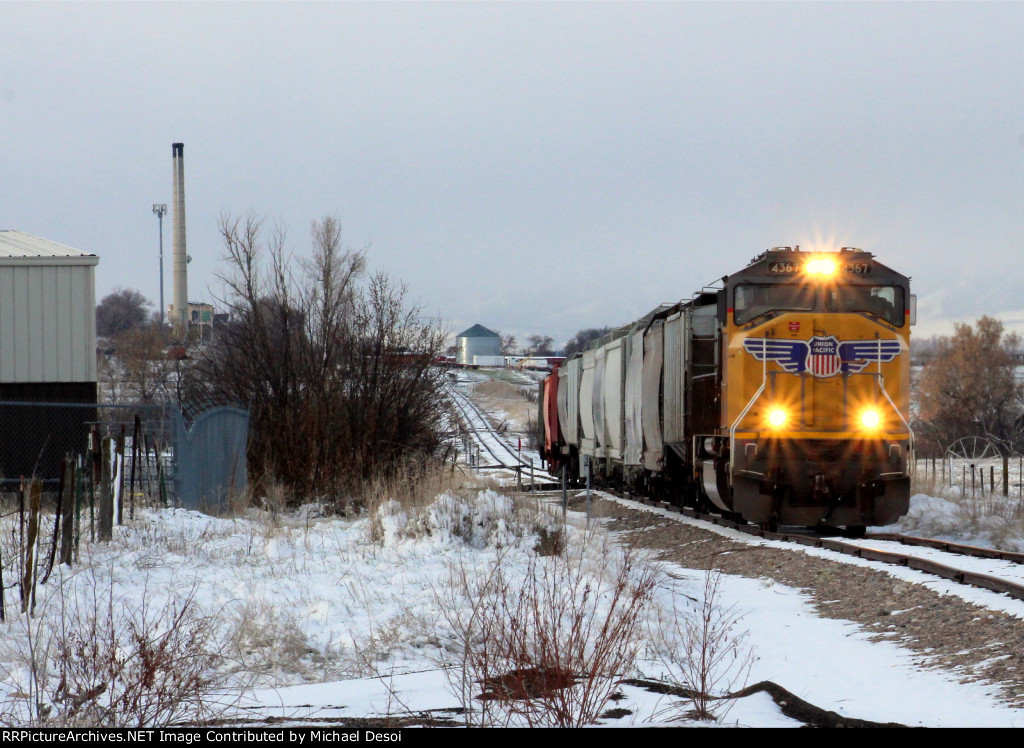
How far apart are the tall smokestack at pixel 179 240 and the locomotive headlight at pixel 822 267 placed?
6734 centimetres

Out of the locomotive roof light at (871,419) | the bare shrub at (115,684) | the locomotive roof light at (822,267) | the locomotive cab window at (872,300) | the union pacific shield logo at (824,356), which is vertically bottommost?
the bare shrub at (115,684)

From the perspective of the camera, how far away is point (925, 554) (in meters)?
11.3

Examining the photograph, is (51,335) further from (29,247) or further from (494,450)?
(494,450)

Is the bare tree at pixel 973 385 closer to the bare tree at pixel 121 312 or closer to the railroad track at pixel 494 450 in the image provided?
the railroad track at pixel 494 450

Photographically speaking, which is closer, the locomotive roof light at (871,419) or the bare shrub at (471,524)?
the bare shrub at (471,524)

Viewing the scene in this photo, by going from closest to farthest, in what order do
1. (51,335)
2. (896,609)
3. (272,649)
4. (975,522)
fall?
(272,649), (896,609), (975,522), (51,335)

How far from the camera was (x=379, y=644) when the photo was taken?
736 centimetres

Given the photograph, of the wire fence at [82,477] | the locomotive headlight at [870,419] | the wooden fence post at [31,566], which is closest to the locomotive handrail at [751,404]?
the locomotive headlight at [870,419]

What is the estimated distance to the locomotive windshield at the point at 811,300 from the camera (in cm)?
1362

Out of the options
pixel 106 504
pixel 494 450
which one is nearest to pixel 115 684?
pixel 106 504

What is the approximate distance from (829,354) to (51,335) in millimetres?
14564

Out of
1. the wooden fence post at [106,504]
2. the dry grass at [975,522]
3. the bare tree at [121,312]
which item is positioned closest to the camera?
the wooden fence post at [106,504]

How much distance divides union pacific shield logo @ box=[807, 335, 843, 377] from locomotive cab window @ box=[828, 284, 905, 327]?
0.46 m

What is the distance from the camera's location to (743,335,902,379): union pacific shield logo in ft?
44.4
